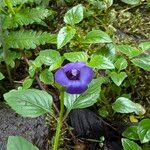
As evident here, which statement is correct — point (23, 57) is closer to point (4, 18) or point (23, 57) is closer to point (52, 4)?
point (4, 18)

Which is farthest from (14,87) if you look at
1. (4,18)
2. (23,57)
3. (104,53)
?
(104,53)

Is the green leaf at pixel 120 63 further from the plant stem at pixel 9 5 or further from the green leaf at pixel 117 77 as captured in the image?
the plant stem at pixel 9 5

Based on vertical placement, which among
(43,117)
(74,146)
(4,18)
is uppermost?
(4,18)

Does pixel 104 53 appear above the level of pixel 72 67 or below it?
below

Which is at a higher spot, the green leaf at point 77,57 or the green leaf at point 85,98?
the green leaf at point 77,57

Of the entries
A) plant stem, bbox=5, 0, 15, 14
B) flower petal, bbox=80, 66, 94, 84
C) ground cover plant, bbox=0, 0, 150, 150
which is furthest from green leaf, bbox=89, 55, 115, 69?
plant stem, bbox=5, 0, 15, 14

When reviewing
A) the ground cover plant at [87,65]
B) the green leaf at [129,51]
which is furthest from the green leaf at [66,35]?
the green leaf at [129,51]

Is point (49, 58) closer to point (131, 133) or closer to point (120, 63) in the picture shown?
point (120, 63)
